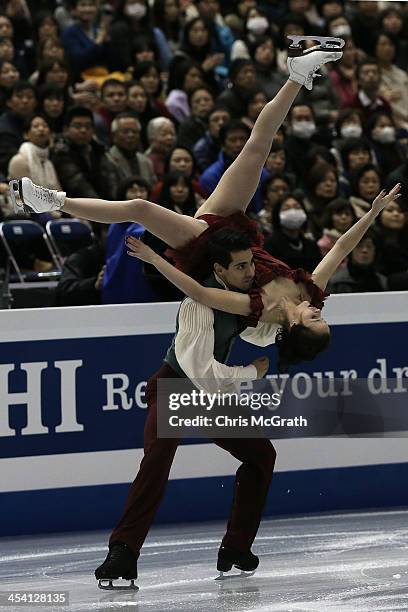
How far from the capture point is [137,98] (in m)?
9.72

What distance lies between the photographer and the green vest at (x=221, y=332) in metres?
5.46

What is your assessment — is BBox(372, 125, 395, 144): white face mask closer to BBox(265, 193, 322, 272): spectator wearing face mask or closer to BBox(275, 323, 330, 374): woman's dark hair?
BBox(265, 193, 322, 272): spectator wearing face mask

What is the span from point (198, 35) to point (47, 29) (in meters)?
1.44

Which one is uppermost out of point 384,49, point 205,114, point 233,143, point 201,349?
point 201,349

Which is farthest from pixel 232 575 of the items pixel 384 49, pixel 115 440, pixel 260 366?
pixel 384 49

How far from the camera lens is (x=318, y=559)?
5984mm

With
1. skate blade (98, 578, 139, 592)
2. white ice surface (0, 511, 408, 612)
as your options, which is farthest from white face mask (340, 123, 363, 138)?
skate blade (98, 578, 139, 592)

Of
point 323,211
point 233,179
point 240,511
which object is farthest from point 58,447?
point 323,211

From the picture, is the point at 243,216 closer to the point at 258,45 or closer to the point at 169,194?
the point at 169,194

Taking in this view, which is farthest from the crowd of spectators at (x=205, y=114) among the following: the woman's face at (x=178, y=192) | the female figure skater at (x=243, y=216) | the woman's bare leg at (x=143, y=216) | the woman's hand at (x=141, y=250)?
the woman's hand at (x=141, y=250)

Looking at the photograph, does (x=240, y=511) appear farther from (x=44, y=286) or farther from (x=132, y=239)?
(x=44, y=286)

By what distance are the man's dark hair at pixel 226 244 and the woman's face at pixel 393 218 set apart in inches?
137

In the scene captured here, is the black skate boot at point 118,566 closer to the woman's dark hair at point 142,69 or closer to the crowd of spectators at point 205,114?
the crowd of spectators at point 205,114

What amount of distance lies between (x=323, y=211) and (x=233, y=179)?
3493mm
